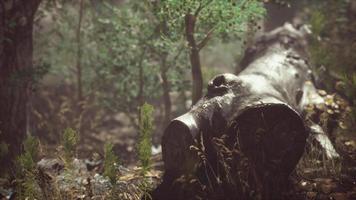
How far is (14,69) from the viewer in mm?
5539

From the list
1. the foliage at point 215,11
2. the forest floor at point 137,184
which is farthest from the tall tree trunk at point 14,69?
the foliage at point 215,11

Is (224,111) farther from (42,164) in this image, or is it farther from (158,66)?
(158,66)

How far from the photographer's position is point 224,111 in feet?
14.3

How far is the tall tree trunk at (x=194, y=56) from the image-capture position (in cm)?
537

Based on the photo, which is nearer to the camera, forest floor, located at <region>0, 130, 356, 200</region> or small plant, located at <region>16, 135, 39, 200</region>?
small plant, located at <region>16, 135, 39, 200</region>

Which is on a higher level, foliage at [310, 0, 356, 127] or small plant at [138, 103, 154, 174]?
foliage at [310, 0, 356, 127]

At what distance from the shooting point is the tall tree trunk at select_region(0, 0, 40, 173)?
5.28m

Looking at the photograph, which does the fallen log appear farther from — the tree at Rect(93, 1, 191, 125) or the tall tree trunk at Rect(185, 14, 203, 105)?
the tree at Rect(93, 1, 191, 125)

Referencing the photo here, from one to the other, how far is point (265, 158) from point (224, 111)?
0.67 meters

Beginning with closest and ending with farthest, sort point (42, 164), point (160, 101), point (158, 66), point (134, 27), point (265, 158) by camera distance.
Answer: point (265, 158) → point (42, 164) → point (134, 27) → point (158, 66) → point (160, 101)

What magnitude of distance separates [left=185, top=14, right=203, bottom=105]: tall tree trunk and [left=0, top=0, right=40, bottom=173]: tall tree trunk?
2134 millimetres

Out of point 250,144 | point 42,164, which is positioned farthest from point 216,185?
point 42,164

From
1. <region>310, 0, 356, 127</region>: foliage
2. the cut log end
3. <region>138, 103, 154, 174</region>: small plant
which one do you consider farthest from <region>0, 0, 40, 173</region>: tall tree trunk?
<region>310, 0, 356, 127</region>: foliage

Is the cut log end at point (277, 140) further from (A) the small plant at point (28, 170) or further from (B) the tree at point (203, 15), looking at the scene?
(A) the small plant at point (28, 170)
